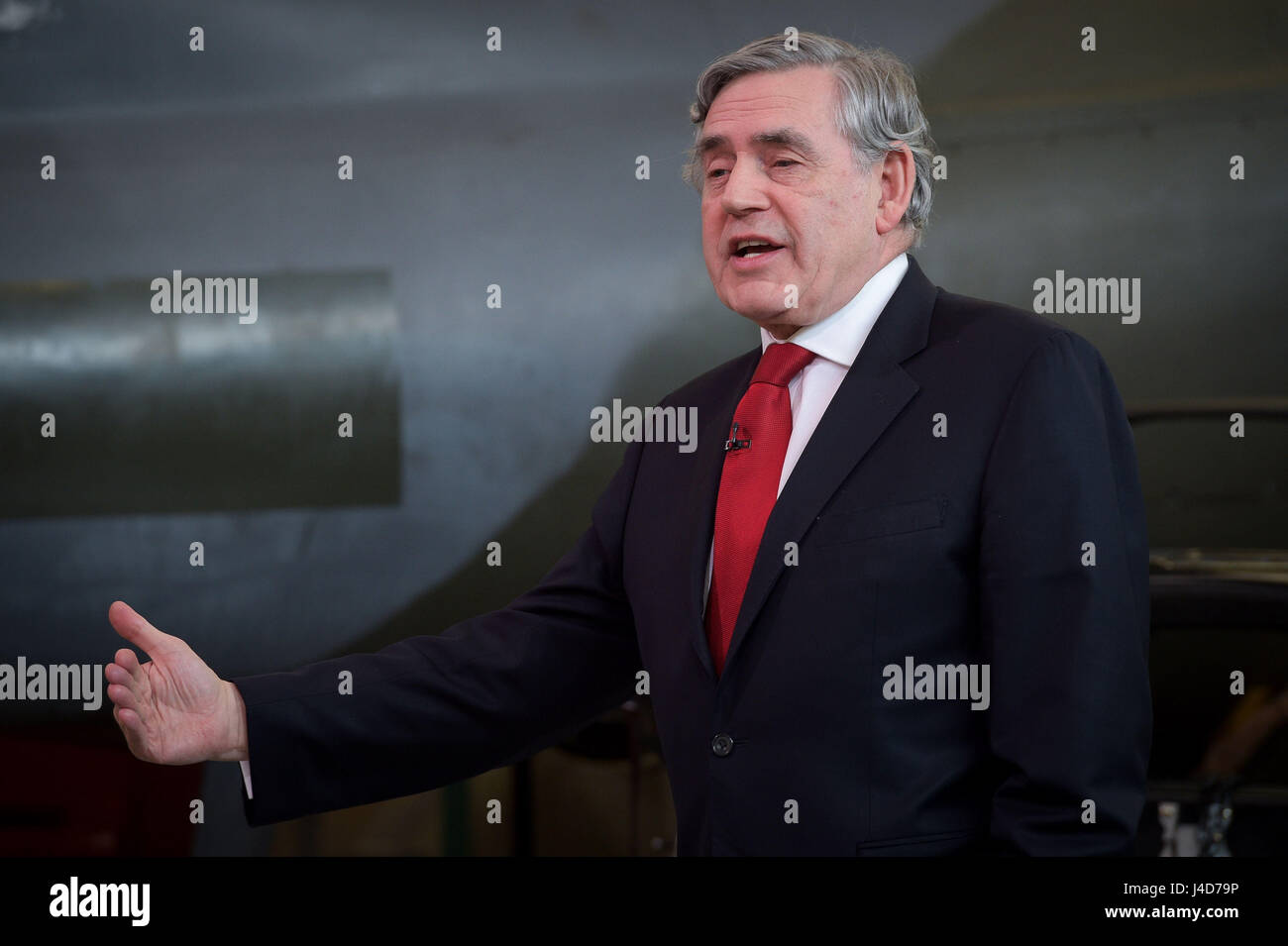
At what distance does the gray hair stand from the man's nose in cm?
12

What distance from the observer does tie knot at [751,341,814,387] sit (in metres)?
1.48

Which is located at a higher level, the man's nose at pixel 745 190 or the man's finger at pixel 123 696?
the man's nose at pixel 745 190

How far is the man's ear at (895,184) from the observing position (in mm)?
1495

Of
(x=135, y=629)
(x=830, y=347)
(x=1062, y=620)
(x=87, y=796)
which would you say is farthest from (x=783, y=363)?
(x=87, y=796)

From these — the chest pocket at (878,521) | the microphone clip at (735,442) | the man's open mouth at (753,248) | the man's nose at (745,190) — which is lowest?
the chest pocket at (878,521)

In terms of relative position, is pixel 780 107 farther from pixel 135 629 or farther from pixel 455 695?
pixel 135 629

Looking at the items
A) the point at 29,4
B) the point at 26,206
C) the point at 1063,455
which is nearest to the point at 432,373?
the point at 26,206

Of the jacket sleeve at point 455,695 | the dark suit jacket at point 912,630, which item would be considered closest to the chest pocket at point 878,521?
the dark suit jacket at point 912,630

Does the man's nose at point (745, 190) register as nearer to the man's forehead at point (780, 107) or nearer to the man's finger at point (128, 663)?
the man's forehead at point (780, 107)

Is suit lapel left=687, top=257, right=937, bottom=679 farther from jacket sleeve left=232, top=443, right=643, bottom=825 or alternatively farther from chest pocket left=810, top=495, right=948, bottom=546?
jacket sleeve left=232, top=443, right=643, bottom=825

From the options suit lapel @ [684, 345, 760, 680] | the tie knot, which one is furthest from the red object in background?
the tie knot

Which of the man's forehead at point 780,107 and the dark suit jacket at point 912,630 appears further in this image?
the man's forehead at point 780,107

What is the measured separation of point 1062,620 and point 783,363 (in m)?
0.47
